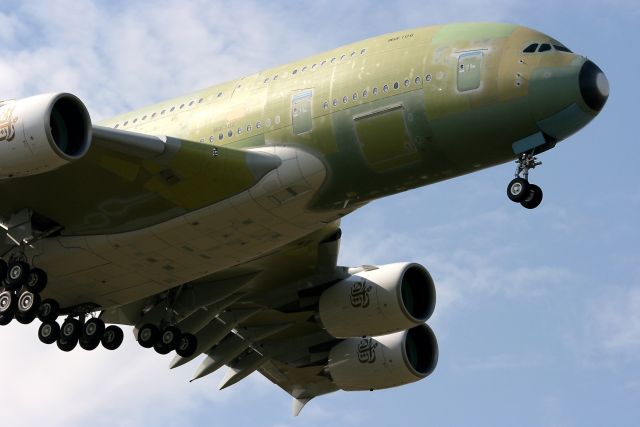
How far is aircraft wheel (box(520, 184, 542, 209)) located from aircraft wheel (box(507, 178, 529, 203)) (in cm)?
7

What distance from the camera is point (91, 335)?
122 feet

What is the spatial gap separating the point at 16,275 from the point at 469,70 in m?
11.1

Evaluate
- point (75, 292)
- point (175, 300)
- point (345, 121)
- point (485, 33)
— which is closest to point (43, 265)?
point (75, 292)

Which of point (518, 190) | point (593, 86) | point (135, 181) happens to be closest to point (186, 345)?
point (135, 181)

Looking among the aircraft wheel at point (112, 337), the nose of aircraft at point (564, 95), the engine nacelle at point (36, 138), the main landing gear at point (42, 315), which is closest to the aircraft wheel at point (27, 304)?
the main landing gear at point (42, 315)

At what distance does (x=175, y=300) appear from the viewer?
126 feet

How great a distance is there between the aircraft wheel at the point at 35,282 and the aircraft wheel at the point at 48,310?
1.86 metres

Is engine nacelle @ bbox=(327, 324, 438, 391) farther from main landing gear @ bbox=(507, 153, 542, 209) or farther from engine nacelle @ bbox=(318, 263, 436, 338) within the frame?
main landing gear @ bbox=(507, 153, 542, 209)

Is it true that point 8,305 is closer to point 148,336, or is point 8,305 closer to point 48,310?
point 48,310

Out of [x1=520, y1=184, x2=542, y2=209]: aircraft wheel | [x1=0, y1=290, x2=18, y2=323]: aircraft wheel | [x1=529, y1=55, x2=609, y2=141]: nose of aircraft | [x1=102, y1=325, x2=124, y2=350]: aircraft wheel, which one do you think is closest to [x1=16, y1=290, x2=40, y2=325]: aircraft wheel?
[x1=0, y1=290, x2=18, y2=323]: aircraft wheel

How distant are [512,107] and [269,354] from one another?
1351 centimetres

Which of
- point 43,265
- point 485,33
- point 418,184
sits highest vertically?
point 485,33

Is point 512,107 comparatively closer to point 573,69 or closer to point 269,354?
point 573,69

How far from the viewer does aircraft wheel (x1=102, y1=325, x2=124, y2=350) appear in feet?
123
